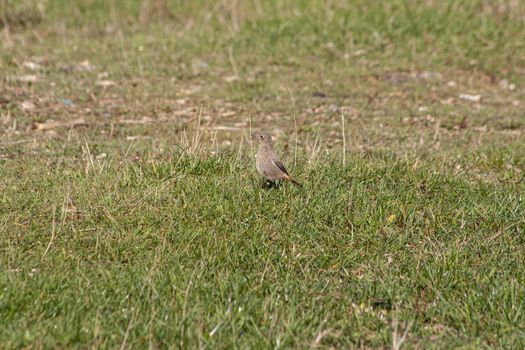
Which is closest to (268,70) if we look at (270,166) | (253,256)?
(270,166)

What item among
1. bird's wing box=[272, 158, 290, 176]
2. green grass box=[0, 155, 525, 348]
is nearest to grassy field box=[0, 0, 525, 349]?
green grass box=[0, 155, 525, 348]

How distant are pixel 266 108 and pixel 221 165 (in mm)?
2897

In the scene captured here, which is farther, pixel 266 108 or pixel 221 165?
pixel 266 108

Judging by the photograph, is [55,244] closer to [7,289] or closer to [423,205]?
[7,289]

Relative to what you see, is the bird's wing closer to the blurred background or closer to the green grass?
the green grass

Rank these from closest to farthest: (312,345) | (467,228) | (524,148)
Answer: (312,345) < (467,228) < (524,148)

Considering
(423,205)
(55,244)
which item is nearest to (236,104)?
(423,205)

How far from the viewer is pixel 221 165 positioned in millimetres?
6328

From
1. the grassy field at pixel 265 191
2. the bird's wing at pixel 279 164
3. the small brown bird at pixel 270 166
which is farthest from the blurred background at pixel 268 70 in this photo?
the bird's wing at pixel 279 164

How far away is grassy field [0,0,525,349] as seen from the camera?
4.50 metres

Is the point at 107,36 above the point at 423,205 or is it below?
below

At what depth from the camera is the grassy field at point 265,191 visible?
4.50 meters

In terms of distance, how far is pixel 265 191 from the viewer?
235 inches

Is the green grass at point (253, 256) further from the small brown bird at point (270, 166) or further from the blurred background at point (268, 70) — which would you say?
the blurred background at point (268, 70)
